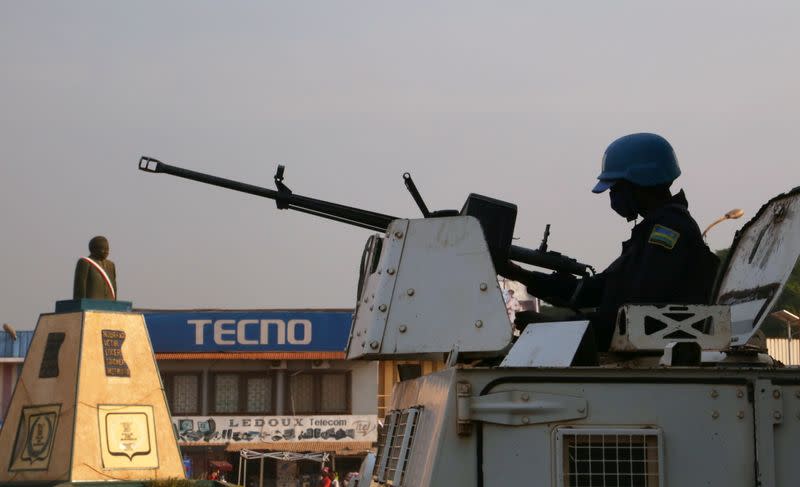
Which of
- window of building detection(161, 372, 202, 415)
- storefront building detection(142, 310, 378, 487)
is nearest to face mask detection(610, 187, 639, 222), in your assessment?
storefront building detection(142, 310, 378, 487)

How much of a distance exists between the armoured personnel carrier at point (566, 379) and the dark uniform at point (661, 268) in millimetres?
234

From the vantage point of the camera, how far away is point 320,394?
181 ft

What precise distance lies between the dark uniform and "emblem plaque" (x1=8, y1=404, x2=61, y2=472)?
1726 centimetres

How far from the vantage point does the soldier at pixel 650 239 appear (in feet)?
19.0

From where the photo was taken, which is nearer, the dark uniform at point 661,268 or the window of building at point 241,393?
the dark uniform at point 661,268

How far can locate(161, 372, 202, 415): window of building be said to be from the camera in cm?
5428

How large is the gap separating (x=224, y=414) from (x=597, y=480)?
50466 millimetres

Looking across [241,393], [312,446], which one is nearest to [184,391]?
[241,393]

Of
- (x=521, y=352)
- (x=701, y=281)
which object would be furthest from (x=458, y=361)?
(x=701, y=281)

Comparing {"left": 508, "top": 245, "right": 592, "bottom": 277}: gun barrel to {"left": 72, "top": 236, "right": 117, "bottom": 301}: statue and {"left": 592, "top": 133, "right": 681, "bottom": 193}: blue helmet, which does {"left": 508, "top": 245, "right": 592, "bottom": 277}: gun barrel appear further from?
{"left": 72, "top": 236, "right": 117, "bottom": 301}: statue

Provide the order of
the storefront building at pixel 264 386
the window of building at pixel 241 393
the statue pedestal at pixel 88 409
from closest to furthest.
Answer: the statue pedestal at pixel 88 409
the storefront building at pixel 264 386
the window of building at pixel 241 393

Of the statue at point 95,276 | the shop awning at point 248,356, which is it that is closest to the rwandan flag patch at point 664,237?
the statue at point 95,276

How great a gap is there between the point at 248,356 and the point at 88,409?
107 feet

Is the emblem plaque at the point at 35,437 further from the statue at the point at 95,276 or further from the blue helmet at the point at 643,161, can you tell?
the blue helmet at the point at 643,161
